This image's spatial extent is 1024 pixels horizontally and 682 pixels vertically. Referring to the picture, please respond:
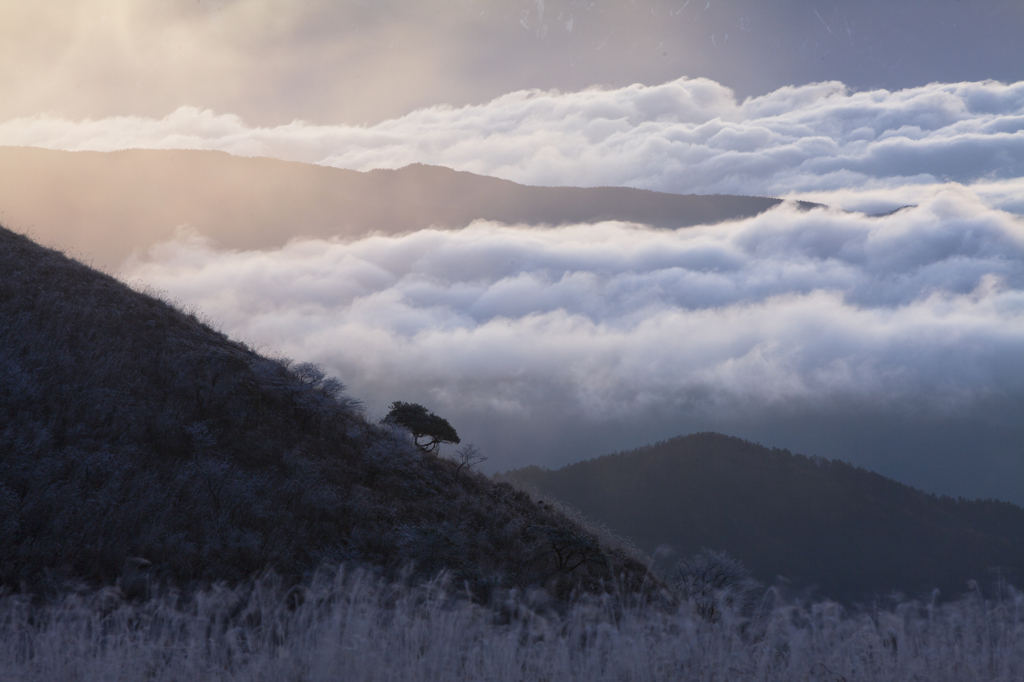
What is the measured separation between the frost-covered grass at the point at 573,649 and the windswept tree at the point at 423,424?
76.5 feet

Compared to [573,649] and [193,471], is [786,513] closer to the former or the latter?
[193,471]

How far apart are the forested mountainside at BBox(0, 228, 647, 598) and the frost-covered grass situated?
2.34m

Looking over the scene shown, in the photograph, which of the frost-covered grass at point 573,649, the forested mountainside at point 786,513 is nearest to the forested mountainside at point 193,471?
the frost-covered grass at point 573,649

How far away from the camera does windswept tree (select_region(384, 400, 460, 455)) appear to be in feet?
99.5

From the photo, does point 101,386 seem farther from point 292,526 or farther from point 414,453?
point 414,453

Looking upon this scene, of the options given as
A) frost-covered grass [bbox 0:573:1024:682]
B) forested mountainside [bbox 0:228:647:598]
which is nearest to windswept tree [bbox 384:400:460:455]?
forested mountainside [bbox 0:228:647:598]

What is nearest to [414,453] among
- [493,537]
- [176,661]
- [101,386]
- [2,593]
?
[493,537]

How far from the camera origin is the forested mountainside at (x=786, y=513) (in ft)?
372

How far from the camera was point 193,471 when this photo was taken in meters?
13.6

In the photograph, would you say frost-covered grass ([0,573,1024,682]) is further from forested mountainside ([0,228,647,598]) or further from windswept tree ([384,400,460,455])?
windswept tree ([384,400,460,455])

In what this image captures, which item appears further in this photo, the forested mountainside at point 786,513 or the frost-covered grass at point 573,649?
the forested mountainside at point 786,513

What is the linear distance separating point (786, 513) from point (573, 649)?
146 m

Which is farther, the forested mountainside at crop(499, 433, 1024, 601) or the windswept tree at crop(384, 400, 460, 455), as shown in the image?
the forested mountainside at crop(499, 433, 1024, 601)

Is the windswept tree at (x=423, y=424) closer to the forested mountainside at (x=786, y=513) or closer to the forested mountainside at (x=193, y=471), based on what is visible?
the forested mountainside at (x=193, y=471)
